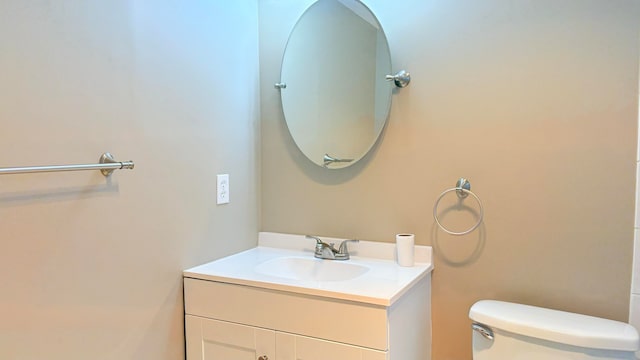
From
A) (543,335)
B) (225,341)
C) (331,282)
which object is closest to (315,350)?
(331,282)

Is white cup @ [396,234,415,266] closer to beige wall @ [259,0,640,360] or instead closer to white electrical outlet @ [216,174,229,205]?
beige wall @ [259,0,640,360]

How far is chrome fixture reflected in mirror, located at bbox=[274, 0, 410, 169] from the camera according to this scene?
70.1 inches

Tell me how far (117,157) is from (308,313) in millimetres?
752

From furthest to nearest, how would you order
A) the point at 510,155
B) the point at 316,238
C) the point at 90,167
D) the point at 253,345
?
the point at 316,238 < the point at 510,155 < the point at 253,345 < the point at 90,167

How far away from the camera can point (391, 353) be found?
1.33 metres

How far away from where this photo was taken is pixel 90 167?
47.7 inches

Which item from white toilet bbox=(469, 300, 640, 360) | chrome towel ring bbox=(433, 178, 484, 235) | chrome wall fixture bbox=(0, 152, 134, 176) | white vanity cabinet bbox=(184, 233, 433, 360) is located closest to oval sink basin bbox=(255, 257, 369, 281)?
white vanity cabinet bbox=(184, 233, 433, 360)

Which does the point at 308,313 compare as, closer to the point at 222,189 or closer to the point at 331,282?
the point at 331,282

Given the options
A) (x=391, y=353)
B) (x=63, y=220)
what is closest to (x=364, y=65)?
(x=391, y=353)

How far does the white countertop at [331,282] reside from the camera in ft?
4.42

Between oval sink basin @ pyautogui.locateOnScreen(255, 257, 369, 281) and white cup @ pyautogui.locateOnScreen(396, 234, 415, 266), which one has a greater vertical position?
white cup @ pyautogui.locateOnScreen(396, 234, 415, 266)

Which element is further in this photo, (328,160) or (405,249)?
(328,160)

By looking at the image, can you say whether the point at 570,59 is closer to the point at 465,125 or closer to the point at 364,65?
the point at 465,125

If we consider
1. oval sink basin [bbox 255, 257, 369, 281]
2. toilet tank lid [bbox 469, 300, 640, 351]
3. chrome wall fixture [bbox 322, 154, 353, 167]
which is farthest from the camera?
chrome wall fixture [bbox 322, 154, 353, 167]
